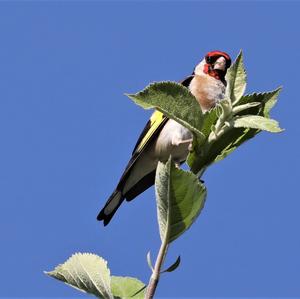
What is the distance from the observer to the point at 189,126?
1982 mm

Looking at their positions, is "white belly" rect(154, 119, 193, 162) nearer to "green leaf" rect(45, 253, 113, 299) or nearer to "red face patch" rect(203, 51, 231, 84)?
"red face patch" rect(203, 51, 231, 84)

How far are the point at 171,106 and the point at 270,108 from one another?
53 cm

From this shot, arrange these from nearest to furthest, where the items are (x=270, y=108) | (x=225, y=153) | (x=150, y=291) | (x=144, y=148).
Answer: (x=150, y=291)
(x=225, y=153)
(x=270, y=108)
(x=144, y=148)

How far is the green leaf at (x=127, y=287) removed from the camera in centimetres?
203

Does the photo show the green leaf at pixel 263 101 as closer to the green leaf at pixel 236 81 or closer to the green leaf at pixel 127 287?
the green leaf at pixel 236 81

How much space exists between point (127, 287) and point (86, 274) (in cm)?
22

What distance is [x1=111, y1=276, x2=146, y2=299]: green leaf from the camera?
203 cm

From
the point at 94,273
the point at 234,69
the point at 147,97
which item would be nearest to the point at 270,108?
the point at 234,69

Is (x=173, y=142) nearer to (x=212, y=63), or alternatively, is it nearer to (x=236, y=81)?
(x=212, y=63)

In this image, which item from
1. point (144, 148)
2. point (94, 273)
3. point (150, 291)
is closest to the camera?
point (150, 291)

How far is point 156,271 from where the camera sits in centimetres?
172

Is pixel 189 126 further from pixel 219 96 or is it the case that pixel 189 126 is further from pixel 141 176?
pixel 141 176

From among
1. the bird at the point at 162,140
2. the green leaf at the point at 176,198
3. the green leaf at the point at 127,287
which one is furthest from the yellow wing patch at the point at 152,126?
the green leaf at the point at 176,198

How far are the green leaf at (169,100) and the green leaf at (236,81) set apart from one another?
0.22 m
